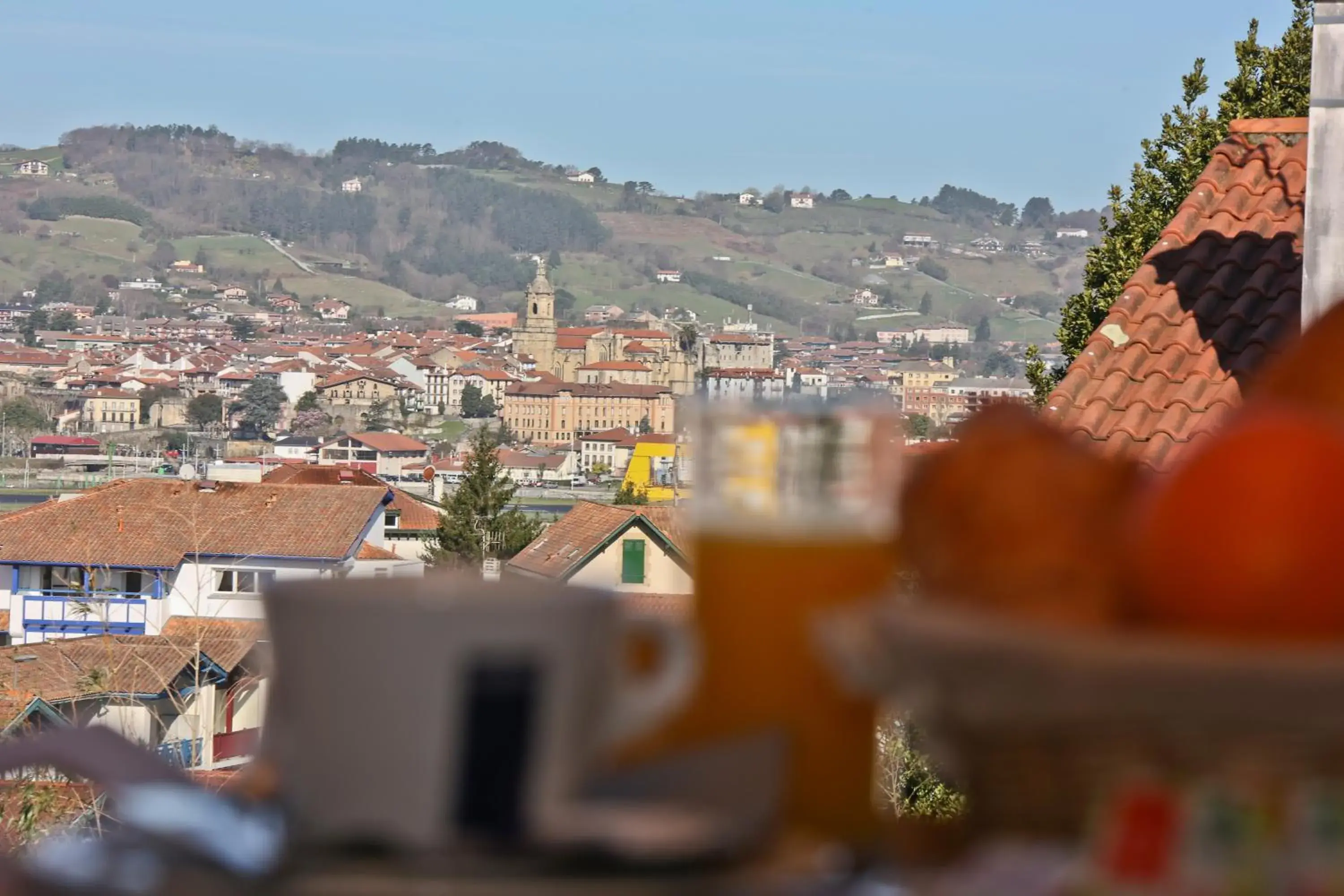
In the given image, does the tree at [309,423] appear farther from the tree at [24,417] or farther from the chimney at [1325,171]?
the chimney at [1325,171]

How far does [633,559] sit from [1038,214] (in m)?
114

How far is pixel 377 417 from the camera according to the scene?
97.8 meters

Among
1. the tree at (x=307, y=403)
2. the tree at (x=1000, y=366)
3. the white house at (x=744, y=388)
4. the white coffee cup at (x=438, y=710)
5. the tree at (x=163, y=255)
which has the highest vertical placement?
the tree at (x=163, y=255)

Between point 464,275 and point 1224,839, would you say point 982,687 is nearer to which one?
point 1224,839

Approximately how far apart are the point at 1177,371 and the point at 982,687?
17.1 feet

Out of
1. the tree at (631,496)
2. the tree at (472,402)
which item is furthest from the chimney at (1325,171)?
the tree at (472,402)

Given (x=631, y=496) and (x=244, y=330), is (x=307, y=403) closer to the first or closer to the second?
(x=244, y=330)

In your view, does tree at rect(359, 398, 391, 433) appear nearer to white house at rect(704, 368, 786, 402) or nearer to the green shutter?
the green shutter

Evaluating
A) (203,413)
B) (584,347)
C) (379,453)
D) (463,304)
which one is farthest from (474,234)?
(379,453)

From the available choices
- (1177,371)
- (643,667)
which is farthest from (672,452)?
(1177,371)

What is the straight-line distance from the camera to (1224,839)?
0.46m

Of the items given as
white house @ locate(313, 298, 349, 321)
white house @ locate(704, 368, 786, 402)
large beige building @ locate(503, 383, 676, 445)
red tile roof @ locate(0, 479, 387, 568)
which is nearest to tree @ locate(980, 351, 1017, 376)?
large beige building @ locate(503, 383, 676, 445)

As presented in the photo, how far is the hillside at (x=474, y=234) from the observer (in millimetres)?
123625

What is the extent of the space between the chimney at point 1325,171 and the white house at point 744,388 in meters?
4.25
